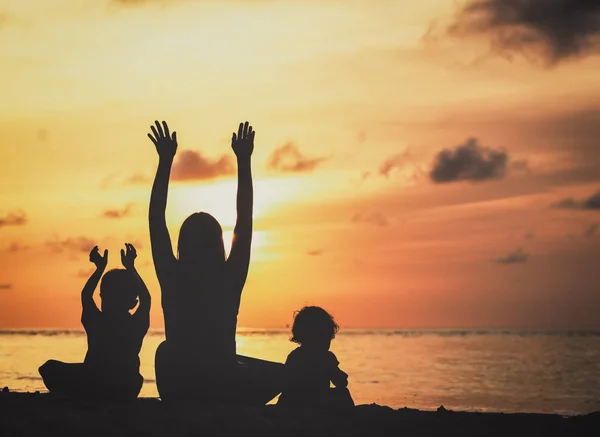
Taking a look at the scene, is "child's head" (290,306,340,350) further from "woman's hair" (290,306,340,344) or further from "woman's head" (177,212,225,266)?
"woman's head" (177,212,225,266)

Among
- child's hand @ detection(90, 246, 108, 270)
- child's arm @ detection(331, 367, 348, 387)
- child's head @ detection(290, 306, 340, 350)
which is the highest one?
child's hand @ detection(90, 246, 108, 270)

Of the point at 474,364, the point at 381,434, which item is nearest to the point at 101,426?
the point at 381,434

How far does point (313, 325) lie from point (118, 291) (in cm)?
199

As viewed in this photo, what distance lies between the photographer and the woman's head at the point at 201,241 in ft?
24.7

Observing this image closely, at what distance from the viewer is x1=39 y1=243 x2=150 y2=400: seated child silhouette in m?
7.96

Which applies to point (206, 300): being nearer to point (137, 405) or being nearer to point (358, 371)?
point (137, 405)

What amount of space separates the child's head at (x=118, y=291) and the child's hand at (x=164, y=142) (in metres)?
1.23

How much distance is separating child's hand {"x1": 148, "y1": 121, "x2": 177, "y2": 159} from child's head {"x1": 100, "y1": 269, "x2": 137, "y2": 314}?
48.5 inches

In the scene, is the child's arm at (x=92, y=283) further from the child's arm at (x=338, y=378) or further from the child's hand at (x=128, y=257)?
the child's arm at (x=338, y=378)

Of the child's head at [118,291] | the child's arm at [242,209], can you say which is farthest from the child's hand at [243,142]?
the child's head at [118,291]

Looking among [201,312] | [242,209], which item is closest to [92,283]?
[201,312]

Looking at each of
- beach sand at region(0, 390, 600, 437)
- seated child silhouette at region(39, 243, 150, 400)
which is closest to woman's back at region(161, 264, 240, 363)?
beach sand at region(0, 390, 600, 437)

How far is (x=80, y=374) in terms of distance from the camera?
7.93 metres

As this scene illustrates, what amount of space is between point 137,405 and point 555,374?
3371 cm
